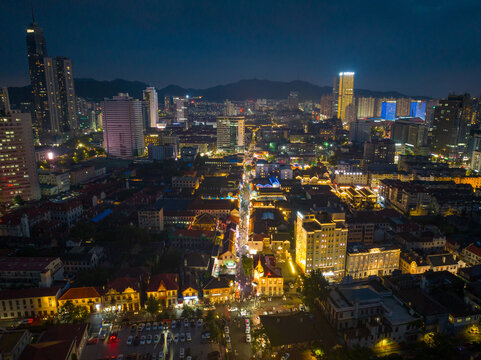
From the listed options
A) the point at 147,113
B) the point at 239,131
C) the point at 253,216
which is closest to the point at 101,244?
the point at 253,216

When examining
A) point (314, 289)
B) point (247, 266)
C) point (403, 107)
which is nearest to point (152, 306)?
point (247, 266)

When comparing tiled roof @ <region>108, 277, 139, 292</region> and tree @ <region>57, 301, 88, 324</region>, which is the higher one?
tiled roof @ <region>108, 277, 139, 292</region>

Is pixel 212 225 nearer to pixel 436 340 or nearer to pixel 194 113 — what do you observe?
pixel 436 340

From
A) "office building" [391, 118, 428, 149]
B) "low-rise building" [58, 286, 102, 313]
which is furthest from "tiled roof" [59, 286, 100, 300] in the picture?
"office building" [391, 118, 428, 149]

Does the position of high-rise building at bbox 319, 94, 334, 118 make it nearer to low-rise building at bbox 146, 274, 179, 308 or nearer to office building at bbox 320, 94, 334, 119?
office building at bbox 320, 94, 334, 119

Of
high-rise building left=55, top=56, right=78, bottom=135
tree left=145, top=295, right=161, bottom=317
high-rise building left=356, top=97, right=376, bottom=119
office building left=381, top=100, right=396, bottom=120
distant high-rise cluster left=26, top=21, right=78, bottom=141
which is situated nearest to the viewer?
tree left=145, top=295, right=161, bottom=317

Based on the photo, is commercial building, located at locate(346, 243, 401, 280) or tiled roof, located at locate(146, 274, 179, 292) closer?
tiled roof, located at locate(146, 274, 179, 292)
